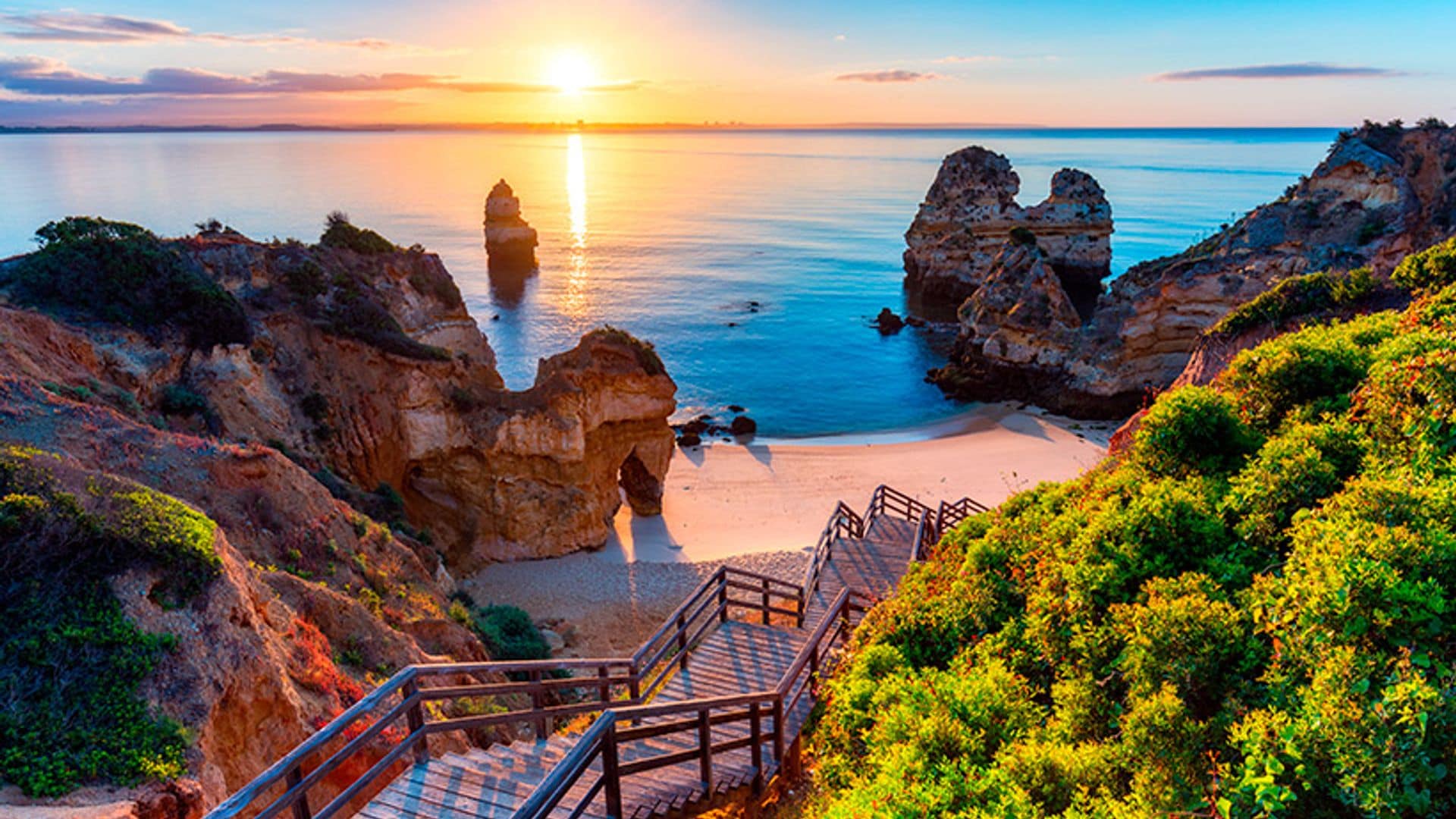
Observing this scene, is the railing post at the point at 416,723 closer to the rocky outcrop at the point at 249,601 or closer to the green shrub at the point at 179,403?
the rocky outcrop at the point at 249,601

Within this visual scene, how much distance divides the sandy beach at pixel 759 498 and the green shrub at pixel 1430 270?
21.2ft

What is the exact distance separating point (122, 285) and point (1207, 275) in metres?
43.6

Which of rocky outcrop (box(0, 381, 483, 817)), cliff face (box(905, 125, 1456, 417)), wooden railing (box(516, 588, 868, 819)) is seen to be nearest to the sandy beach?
cliff face (box(905, 125, 1456, 417))

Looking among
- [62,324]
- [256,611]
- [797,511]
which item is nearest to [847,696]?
[256,611]

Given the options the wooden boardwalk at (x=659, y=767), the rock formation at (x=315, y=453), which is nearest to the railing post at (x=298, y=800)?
the wooden boardwalk at (x=659, y=767)

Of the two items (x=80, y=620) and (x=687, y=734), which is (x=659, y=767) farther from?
(x=80, y=620)

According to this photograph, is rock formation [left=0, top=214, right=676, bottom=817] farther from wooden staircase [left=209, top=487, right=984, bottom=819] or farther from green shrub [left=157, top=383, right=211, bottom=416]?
wooden staircase [left=209, top=487, right=984, bottom=819]

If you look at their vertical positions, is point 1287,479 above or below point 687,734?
above

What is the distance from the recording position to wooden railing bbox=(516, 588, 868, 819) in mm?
6105

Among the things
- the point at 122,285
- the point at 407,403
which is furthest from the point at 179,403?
the point at 407,403

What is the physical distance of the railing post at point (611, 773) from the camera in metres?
6.56

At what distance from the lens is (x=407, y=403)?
23.2 meters

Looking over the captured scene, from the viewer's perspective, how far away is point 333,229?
2725 cm

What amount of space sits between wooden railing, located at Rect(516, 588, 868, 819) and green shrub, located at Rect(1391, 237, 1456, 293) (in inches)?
429
